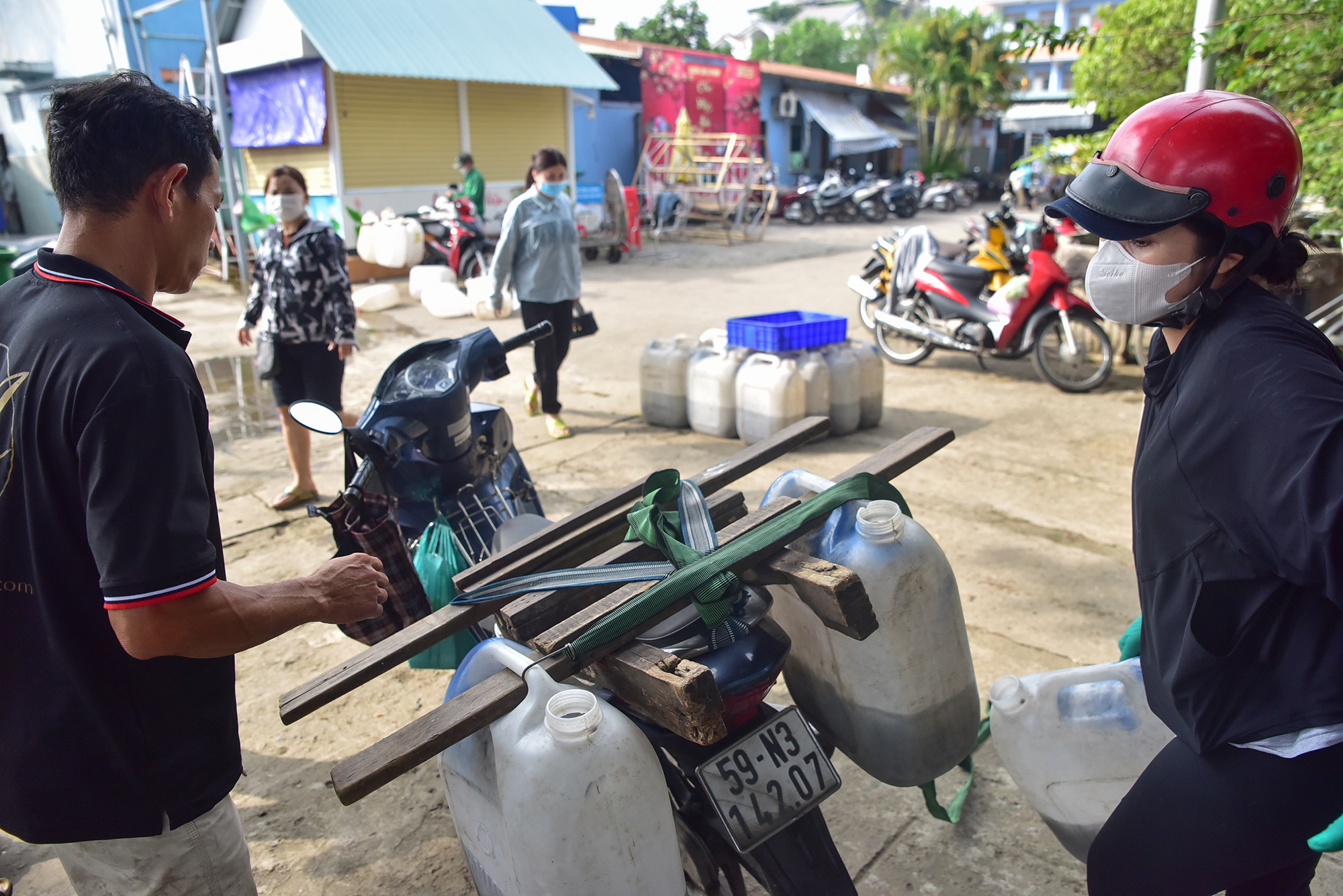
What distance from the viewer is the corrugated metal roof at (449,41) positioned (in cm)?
1191

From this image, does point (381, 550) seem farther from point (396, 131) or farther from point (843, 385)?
point (396, 131)

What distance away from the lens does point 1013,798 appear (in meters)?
2.38

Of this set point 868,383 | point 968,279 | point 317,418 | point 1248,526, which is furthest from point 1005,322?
point 1248,526

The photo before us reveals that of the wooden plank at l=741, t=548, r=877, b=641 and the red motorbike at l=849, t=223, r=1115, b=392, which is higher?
the wooden plank at l=741, t=548, r=877, b=641

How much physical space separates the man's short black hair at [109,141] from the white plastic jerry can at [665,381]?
14.5ft

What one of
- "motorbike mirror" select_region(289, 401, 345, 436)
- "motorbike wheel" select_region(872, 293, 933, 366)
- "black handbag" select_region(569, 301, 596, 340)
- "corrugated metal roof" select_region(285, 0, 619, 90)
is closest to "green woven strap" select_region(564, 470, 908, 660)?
"motorbike mirror" select_region(289, 401, 345, 436)

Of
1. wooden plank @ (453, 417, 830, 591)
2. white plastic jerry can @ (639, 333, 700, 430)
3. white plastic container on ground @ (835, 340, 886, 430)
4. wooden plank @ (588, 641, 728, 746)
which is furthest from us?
white plastic jerry can @ (639, 333, 700, 430)

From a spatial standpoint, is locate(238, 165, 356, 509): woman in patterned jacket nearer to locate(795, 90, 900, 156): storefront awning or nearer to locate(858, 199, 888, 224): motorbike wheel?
locate(858, 199, 888, 224): motorbike wheel

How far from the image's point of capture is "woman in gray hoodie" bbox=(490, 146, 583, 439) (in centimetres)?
557

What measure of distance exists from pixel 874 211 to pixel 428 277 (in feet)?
43.3

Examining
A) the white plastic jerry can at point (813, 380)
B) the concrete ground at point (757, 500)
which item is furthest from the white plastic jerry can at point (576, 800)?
the white plastic jerry can at point (813, 380)

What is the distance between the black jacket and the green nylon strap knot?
68cm

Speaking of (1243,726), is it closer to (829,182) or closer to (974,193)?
(829,182)

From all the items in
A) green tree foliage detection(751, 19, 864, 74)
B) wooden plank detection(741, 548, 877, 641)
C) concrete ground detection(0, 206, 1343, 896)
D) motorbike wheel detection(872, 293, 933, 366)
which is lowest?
concrete ground detection(0, 206, 1343, 896)
